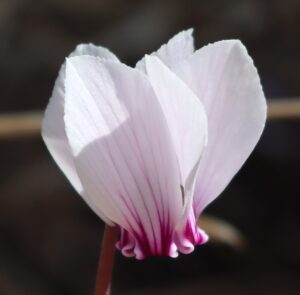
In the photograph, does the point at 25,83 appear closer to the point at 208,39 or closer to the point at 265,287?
the point at 208,39

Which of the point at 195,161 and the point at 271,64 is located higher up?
the point at 195,161

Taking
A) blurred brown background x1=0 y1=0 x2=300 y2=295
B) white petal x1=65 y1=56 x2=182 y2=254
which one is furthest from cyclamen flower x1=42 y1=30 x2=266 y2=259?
blurred brown background x1=0 y1=0 x2=300 y2=295

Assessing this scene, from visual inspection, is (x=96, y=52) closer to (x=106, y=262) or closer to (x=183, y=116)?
(x=183, y=116)

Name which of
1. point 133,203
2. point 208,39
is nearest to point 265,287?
point 208,39

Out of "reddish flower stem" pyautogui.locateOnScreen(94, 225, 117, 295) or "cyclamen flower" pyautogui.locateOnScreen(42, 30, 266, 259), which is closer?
"cyclamen flower" pyautogui.locateOnScreen(42, 30, 266, 259)

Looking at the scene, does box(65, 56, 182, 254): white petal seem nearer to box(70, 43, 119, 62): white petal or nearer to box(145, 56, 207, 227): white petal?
box(145, 56, 207, 227): white petal

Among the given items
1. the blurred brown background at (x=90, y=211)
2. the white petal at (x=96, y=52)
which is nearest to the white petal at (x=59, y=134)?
the white petal at (x=96, y=52)
